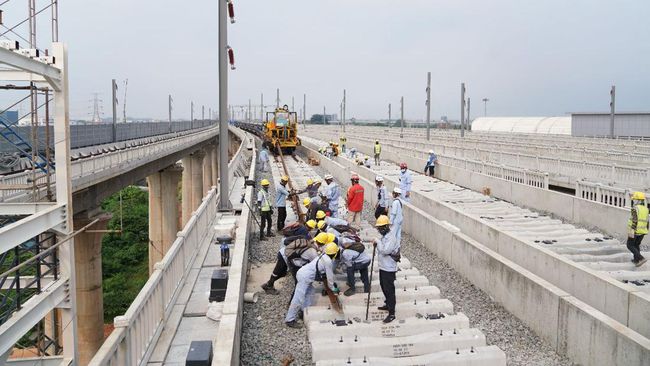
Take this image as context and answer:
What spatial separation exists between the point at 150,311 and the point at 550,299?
5.50m

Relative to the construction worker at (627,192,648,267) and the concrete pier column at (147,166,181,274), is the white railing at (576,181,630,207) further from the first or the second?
the concrete pier column at (147,166,181,274)

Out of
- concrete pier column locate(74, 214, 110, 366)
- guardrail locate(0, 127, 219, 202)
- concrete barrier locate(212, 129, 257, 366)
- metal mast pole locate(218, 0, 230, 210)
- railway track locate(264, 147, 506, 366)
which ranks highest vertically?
metal mast pole locate(218, 0, 230, 210)

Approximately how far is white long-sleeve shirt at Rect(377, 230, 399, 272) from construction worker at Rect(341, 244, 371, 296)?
3.52 ft

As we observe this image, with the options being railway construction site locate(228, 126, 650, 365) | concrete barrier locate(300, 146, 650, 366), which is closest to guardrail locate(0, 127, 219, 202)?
railway construction site locate(228, 126, 650, 365)

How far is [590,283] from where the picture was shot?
9.44 metres

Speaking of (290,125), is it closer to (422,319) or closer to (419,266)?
(419,266)

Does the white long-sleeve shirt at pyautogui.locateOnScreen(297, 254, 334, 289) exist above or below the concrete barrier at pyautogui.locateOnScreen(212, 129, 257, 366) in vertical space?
above

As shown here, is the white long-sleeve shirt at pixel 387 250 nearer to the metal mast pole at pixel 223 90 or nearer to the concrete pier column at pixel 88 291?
the metal mast pole at pixel 223 90

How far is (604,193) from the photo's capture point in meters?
16.9

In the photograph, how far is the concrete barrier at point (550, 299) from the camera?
23.7 ft

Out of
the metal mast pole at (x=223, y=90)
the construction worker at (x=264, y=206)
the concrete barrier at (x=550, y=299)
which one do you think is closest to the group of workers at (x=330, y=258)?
the concrete barrier at (x=550, y=299)

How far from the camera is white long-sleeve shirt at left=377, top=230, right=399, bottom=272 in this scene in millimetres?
8469

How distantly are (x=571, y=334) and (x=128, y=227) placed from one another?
54543 millimetres

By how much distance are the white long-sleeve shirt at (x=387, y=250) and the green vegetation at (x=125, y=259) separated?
31386 millimetres
